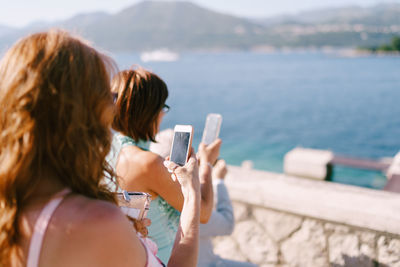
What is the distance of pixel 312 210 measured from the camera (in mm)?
2379

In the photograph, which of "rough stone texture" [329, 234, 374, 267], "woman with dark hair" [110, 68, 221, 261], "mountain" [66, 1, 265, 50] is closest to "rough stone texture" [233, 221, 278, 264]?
"rough stone texture" [329, 234, 374, 267]

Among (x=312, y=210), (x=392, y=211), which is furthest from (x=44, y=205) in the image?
(x=392, y=211)

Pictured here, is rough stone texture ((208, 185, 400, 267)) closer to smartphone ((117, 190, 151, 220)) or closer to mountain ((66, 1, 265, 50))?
smartphone ((117, 190, 151, 220))

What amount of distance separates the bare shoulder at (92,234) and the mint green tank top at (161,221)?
0.84 metres

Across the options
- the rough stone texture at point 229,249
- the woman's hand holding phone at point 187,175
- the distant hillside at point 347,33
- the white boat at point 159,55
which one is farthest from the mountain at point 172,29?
the woman's hand holding phone at point 187,175

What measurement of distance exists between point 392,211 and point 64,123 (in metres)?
2.05

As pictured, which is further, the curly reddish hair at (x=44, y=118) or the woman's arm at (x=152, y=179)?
the woman's arm at (x=152, y=179)

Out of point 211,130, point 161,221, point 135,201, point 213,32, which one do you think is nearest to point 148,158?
point 161,221

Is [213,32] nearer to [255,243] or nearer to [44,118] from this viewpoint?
[255,243]

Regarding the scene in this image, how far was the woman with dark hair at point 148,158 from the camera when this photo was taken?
1.64 meters

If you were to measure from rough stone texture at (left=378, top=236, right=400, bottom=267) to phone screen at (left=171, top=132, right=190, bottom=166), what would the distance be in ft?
4.81

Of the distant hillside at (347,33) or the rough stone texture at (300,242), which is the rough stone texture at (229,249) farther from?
the distant hillside at (347,33)

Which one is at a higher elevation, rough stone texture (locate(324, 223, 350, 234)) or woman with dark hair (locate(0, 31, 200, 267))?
woman with dark hair (locate(0, 31, 200, 267))

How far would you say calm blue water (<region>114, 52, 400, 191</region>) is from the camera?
24719mm
